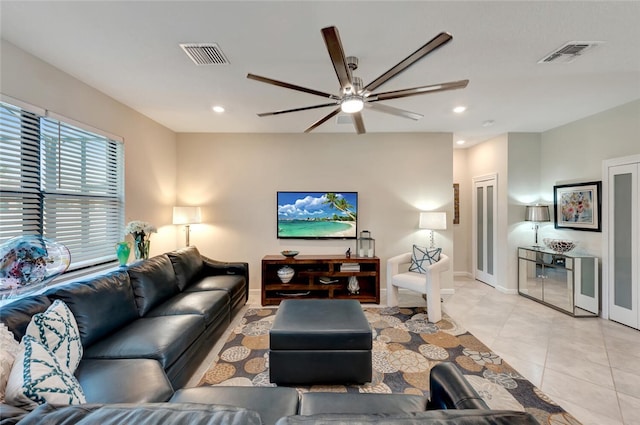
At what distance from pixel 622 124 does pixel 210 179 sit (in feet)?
19.0

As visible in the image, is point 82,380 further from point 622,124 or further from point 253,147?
point 622,124

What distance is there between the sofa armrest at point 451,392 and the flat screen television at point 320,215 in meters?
2.99

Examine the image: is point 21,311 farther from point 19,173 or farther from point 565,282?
point 565,282

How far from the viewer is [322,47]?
2010 mm

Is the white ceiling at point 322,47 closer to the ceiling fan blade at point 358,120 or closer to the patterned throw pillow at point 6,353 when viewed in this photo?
the ceiling fan blade at point 358,120

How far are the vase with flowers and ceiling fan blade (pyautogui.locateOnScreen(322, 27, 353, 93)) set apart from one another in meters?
2.76

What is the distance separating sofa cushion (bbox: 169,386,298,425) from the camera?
1201 mm

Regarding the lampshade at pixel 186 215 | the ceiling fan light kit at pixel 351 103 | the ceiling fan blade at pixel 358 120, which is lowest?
the lampshade at pixel 186 215

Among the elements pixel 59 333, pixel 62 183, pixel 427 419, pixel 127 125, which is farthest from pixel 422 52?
pixel 127 125

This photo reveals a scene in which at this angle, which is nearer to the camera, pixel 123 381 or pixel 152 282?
pixel 123 381

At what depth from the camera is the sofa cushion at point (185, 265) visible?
10.1 ft

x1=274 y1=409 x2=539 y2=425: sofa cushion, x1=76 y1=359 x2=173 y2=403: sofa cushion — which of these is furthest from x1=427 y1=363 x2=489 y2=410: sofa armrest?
x1=76 y1=359 x2=173 y2=403: sofa cushion

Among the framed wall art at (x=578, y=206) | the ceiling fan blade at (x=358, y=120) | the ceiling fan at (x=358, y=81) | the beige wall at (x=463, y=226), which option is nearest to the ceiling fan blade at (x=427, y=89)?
the ceiling fan at (x=358, y=81)

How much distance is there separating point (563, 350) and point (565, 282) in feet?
4.57
